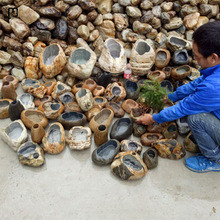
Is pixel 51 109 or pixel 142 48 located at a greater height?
pixel 142 48

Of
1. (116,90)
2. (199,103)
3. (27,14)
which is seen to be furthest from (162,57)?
(27,14)

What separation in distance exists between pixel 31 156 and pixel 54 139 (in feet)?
1.18

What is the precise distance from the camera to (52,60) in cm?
357

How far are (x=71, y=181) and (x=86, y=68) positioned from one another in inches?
63.4

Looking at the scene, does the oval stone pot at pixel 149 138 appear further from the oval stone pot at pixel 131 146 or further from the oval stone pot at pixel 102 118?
the oval stone pot at pixel 102 118

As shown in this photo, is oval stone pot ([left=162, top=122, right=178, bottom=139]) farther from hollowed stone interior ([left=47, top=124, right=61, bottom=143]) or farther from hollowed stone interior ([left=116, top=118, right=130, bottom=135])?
hollowed stone interior ([left=47, top=124, right=61, bottom=143])

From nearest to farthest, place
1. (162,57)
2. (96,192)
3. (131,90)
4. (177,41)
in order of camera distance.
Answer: (96,192) → (131,90) → (162,57) → (177,41)

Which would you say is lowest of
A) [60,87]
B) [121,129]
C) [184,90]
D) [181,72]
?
[121,129]

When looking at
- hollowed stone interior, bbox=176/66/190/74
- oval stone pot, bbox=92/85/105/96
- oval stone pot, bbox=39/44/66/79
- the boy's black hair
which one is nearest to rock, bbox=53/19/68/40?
oval stone pot, bbox=39/44/66/79

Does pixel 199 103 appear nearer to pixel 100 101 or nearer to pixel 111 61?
pixel 100 101

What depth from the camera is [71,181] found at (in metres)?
2.44

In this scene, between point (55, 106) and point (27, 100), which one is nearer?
point (55, 106)

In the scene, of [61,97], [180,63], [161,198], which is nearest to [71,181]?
[161,198]

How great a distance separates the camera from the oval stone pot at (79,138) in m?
2.63
